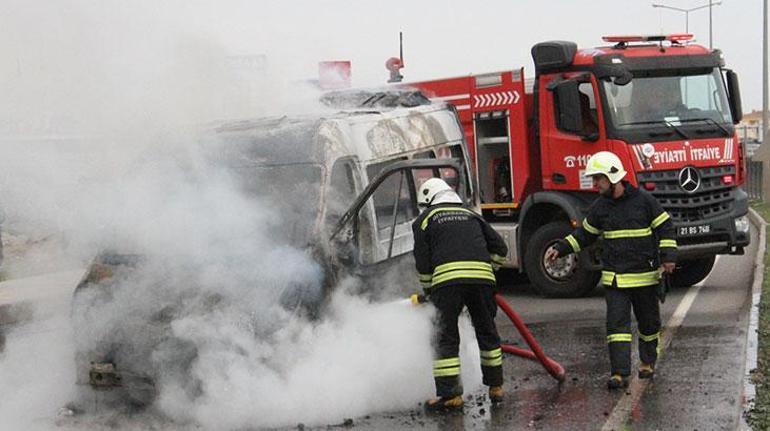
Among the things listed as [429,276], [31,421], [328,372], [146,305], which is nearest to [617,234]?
[429,276]

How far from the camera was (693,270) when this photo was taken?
531 inches

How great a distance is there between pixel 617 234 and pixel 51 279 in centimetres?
514

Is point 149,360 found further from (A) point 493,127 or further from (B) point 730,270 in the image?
(B) point 730,270

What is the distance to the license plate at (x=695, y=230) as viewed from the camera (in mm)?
12312

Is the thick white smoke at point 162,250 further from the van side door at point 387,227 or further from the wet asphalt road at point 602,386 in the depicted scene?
the wet asphalt road at point 602,386

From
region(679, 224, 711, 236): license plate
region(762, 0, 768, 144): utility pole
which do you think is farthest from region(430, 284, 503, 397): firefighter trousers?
region(762, 0, 768, 144): utility pole

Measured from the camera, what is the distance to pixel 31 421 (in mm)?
7395

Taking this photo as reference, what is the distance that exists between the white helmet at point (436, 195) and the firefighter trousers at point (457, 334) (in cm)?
60

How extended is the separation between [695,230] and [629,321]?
14.7 feet

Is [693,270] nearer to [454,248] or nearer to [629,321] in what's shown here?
[629,321]

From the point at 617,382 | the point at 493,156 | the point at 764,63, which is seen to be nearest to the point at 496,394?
the point at 617,382

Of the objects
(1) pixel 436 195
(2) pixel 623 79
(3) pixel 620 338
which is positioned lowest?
(3) pixel 620 338

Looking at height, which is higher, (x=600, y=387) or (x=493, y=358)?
(x=493, y=358)

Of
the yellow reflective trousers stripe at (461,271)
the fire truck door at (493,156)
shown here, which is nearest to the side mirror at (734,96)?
the fire truck door at (493,156)
